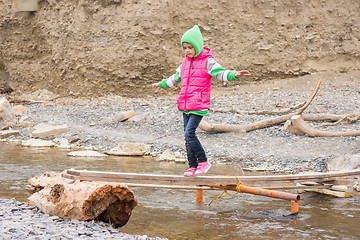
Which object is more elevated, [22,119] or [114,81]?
[114,81]

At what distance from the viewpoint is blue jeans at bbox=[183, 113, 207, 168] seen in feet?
17.7

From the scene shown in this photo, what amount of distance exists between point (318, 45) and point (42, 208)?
14920 millimetres

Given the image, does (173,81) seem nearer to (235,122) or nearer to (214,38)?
(235,122)

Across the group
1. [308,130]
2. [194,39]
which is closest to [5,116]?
[308,130]

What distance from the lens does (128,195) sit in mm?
4363

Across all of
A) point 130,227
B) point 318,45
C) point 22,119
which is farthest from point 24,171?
point 318,45

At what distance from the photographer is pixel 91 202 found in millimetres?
4230

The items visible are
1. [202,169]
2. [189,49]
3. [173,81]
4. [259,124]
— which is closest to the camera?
[189,49]

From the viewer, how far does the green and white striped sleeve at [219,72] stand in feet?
17.1

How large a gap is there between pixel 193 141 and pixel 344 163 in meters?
3.59

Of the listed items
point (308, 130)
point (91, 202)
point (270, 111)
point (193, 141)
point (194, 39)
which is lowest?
point (91, 202)

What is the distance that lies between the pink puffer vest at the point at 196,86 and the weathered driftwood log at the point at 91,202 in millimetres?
1512

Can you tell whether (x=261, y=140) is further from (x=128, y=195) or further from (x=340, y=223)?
(x=128, y=195)

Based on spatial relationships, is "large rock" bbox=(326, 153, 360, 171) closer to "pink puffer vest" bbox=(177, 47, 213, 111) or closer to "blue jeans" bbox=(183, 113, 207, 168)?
"blue jeans" bbox=(183, 113, 207, 168)
